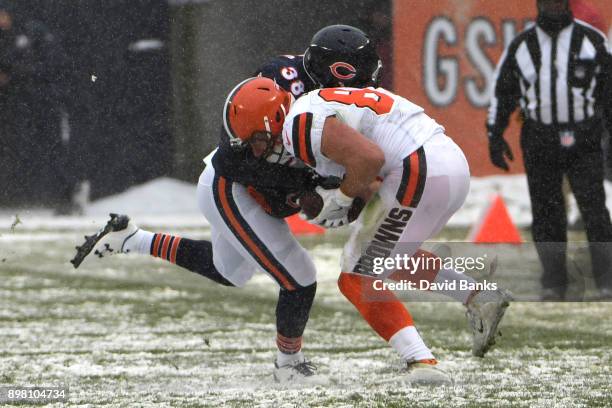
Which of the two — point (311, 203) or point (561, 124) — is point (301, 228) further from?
point (311, 203)

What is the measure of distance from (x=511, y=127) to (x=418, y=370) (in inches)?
275

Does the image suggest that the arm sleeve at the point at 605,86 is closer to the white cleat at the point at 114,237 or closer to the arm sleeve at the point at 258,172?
the arm sleeve at the point at 258,172

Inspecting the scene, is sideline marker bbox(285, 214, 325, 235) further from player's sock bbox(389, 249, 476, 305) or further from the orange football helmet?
the orange football helmet

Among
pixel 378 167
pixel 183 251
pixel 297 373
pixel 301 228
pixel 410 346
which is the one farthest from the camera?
pixel 301 228

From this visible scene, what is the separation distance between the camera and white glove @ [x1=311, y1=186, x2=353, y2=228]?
14.1ft

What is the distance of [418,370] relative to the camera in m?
4.34

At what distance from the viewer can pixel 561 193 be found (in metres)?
7.03

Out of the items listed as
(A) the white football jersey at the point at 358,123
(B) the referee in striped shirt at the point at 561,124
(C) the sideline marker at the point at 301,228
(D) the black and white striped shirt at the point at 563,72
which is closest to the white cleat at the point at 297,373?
(A) the white football jersey at the point at 358,123

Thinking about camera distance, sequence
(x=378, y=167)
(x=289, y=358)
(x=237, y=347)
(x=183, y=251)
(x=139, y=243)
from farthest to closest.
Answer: (x=237, y=347) < (x=139, y=243) < (x=183, y=251) < (x=289, y=358) < (x=378, y=167)

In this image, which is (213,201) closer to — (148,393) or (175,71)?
(148,393)

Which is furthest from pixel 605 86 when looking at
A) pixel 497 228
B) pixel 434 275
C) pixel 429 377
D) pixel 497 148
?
pixel 429 377

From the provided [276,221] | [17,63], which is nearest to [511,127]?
[17,63]

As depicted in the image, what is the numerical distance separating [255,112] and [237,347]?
4.74 ft

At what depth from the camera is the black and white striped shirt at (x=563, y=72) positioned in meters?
6.93
